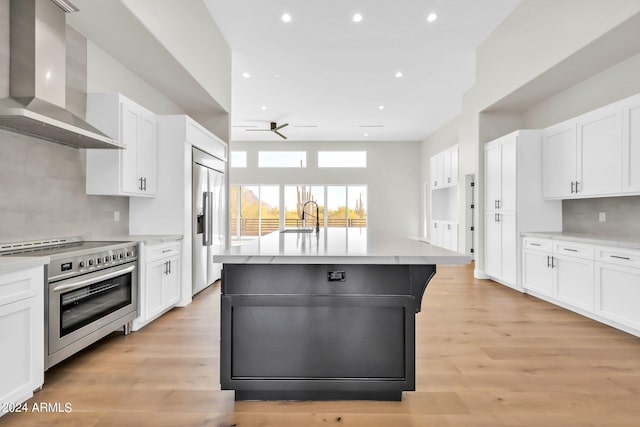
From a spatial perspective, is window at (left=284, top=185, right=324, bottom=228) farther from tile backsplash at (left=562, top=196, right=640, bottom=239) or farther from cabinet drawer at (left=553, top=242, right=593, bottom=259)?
cabinet drawer at (left=553, top=242, right=593, bottom=259)

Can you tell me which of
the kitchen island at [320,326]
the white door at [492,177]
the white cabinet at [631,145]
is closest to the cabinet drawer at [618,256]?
the white cabinet at [631,145]

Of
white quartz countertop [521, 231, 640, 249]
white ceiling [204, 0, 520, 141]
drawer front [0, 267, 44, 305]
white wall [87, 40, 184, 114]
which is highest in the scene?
white ceiling [204, 0, 520, 141]

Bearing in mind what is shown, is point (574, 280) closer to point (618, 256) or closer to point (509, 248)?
point (618, 256)

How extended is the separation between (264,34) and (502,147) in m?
3.83

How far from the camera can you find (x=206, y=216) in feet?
14.9

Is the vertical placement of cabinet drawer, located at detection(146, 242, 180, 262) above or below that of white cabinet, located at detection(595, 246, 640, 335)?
above

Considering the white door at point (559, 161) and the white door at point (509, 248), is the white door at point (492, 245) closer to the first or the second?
the white door at point (509, 248)

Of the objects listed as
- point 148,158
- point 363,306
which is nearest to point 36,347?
point 363,306

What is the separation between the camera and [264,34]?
475 centimetres

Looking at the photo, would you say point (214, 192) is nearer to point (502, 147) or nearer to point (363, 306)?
point (363, 306)

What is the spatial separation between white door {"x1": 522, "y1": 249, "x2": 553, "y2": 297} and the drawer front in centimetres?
486

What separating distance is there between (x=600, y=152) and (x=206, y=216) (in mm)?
4683

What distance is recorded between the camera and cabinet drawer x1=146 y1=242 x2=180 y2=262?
3293 mm

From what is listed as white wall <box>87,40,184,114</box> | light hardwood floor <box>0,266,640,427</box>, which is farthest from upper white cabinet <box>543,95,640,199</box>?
white wall <box>87,40,184,114</box>
